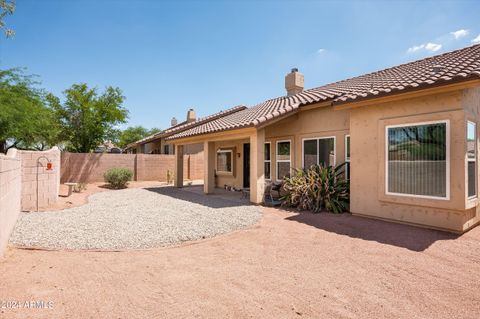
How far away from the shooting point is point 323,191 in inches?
350

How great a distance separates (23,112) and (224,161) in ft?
43.6

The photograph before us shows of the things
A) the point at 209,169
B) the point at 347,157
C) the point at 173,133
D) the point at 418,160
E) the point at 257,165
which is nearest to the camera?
the point at 418,160

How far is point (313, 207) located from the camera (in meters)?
8.88

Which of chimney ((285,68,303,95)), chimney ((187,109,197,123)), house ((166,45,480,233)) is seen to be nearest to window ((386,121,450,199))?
house ((166,45,480,233))

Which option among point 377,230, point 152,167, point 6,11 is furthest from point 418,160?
point 152,167

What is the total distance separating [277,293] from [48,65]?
1782 cm

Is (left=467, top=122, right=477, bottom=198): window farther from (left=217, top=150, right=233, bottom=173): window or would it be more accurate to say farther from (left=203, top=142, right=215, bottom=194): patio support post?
(left=217, top=150, right=233, bottom=173): window

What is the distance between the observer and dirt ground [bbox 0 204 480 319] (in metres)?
3.12

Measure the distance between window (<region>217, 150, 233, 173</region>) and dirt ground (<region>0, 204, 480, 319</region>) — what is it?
9.97 m

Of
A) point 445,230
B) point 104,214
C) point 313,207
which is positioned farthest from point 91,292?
point 445,230

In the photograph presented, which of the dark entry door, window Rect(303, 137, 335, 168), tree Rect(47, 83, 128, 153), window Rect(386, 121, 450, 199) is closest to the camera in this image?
window Rect(386, 121, 450, 199)

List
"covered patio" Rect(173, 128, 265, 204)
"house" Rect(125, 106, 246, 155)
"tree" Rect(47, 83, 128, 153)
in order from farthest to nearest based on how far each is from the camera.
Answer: "tree" Rect(47, 83, 128, 153)
"house" Rect(125, 106, 246, 155)
"covered patio" Rect(173, 128, 265, 204)

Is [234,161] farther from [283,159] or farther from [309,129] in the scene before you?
[309,129]

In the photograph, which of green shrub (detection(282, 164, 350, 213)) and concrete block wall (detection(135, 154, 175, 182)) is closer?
green shrub (detection(282, 164, 350, 213))
